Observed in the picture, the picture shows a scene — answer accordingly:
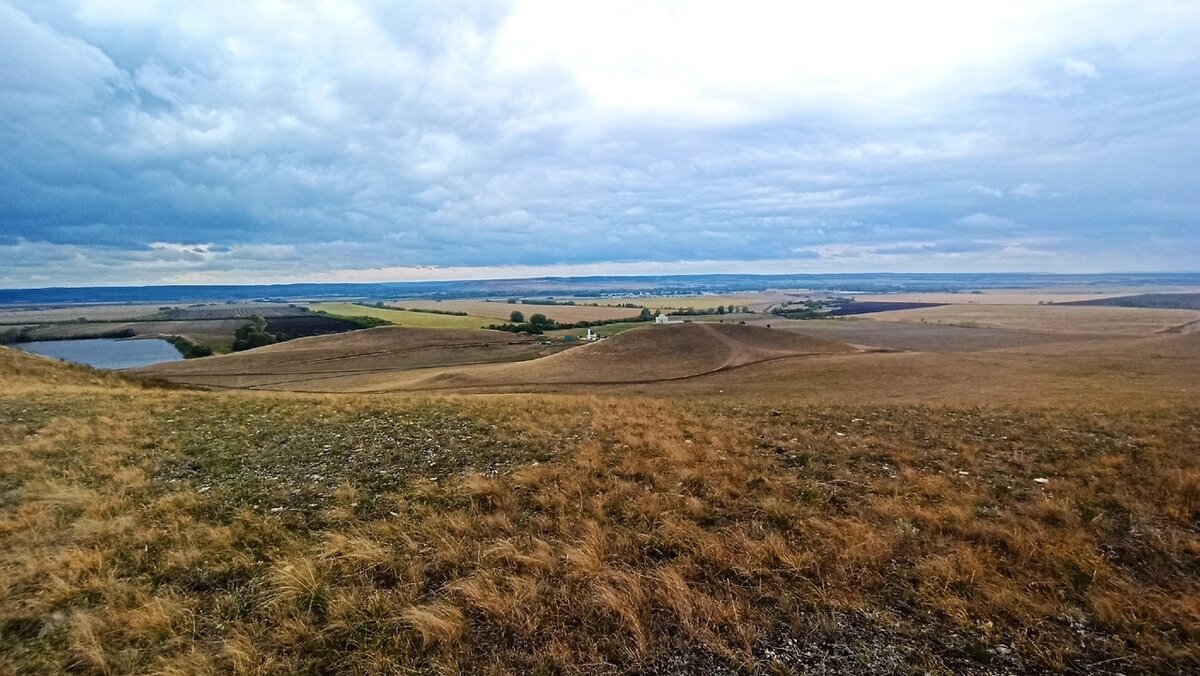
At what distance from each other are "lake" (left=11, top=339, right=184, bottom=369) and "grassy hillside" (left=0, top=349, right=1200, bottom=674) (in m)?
90.8

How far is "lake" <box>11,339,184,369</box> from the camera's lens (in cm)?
8456

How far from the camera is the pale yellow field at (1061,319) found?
10019cm

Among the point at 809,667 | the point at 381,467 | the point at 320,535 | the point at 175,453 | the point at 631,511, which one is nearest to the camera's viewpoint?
the point at 809,667

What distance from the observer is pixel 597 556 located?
6.34 metres

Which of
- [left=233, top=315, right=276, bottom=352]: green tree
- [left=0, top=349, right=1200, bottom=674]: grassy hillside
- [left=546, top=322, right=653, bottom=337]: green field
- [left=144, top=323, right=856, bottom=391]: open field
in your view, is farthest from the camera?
[left=546, top=322, right=653, bottom=337]: green field

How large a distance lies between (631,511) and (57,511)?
8.09 m

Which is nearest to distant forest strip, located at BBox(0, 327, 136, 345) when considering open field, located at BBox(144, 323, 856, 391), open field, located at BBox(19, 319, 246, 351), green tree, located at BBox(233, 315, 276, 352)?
open field, located at BBox(19, 319, 246, 351)

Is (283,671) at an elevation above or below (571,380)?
above

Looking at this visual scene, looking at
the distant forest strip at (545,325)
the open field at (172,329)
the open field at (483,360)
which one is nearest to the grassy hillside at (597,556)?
the open field at (483,360)

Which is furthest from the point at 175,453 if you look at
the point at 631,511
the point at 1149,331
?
the point at 1149,331

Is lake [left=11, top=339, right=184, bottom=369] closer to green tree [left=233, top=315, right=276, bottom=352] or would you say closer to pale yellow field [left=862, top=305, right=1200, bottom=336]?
green tree [left=233, top=315, right=276, bottom=352]

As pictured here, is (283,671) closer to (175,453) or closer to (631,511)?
(631,511)

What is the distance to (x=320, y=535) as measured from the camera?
23.4 feet

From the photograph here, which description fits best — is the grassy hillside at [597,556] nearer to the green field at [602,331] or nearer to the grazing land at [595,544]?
the grazing land at [595,544]
